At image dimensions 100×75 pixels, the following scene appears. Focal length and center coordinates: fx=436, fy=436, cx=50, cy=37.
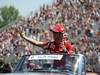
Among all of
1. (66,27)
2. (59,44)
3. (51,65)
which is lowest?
(51,65)

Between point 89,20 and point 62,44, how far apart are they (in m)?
16.0

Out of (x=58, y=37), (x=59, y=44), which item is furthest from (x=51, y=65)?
(x=58, y=37)

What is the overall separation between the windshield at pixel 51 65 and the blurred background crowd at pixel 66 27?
39.0ft

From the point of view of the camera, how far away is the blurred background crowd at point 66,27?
2359 centimetres

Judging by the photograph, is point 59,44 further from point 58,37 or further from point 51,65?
point 51,65

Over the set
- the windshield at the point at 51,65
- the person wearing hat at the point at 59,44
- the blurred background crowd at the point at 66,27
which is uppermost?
the blurred background crowd at the point at 66,27

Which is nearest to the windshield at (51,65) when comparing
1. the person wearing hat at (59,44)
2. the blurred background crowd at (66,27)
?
the person wearing hat at (59,44)

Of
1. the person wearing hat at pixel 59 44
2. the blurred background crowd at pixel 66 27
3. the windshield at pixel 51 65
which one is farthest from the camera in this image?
the blurred background crowd at pixel 66 27

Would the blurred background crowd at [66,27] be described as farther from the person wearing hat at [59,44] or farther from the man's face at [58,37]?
the man's face at [58,37]

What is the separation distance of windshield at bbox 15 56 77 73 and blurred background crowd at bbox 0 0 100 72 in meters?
11.9

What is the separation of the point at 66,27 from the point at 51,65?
16.7 m

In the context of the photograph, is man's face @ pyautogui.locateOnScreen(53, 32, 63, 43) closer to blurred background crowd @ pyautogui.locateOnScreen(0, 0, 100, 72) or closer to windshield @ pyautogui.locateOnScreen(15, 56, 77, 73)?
windshield @ pyautogui.locateOnScreen(15, 56, 77, 73)

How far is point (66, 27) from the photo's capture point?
25797 mm

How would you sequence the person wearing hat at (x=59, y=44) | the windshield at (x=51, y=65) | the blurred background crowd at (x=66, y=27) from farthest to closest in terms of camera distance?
the blurred background crowd at (x=66, y=27) < the person wearing hat at (x=59, y=44) < the windshield at (x=51, y=65)
